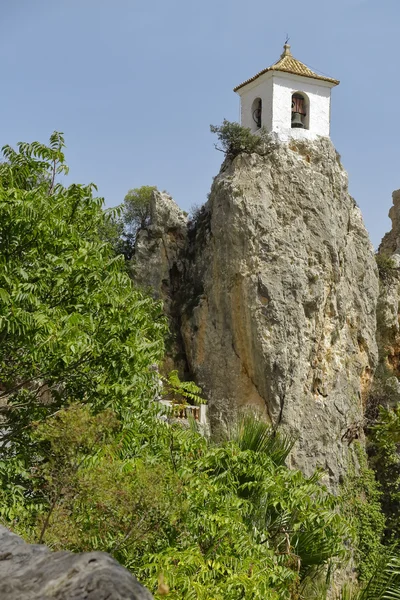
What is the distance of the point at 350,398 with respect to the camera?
25734 mm

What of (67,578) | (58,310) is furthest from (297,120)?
(67,578)

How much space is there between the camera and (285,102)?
1071 inches

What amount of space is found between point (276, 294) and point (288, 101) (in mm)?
7460

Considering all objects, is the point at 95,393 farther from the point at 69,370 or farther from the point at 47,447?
the point at 47,447

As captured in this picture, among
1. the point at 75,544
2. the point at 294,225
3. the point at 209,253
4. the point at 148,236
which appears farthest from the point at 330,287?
the point at 75,544

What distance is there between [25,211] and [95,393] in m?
2.55

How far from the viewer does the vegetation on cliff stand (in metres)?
6.96

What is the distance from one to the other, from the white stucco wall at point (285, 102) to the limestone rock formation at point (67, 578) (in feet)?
79.4

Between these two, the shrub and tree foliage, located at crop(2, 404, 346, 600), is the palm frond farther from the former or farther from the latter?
the shrub

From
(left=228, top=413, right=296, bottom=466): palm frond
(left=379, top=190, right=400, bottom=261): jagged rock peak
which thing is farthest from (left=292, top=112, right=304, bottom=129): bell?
(left=228, top=413, right=296, bottom=466): palm frond

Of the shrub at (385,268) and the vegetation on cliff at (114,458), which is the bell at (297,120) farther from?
the vegetation on cliff at (114,458)

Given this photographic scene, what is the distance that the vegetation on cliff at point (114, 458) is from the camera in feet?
22.8

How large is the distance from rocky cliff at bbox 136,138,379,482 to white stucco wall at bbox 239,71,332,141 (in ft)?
2.48

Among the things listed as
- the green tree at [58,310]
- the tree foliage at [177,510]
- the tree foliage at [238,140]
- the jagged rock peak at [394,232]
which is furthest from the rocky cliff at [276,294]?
the tree foliage at [177,510]
